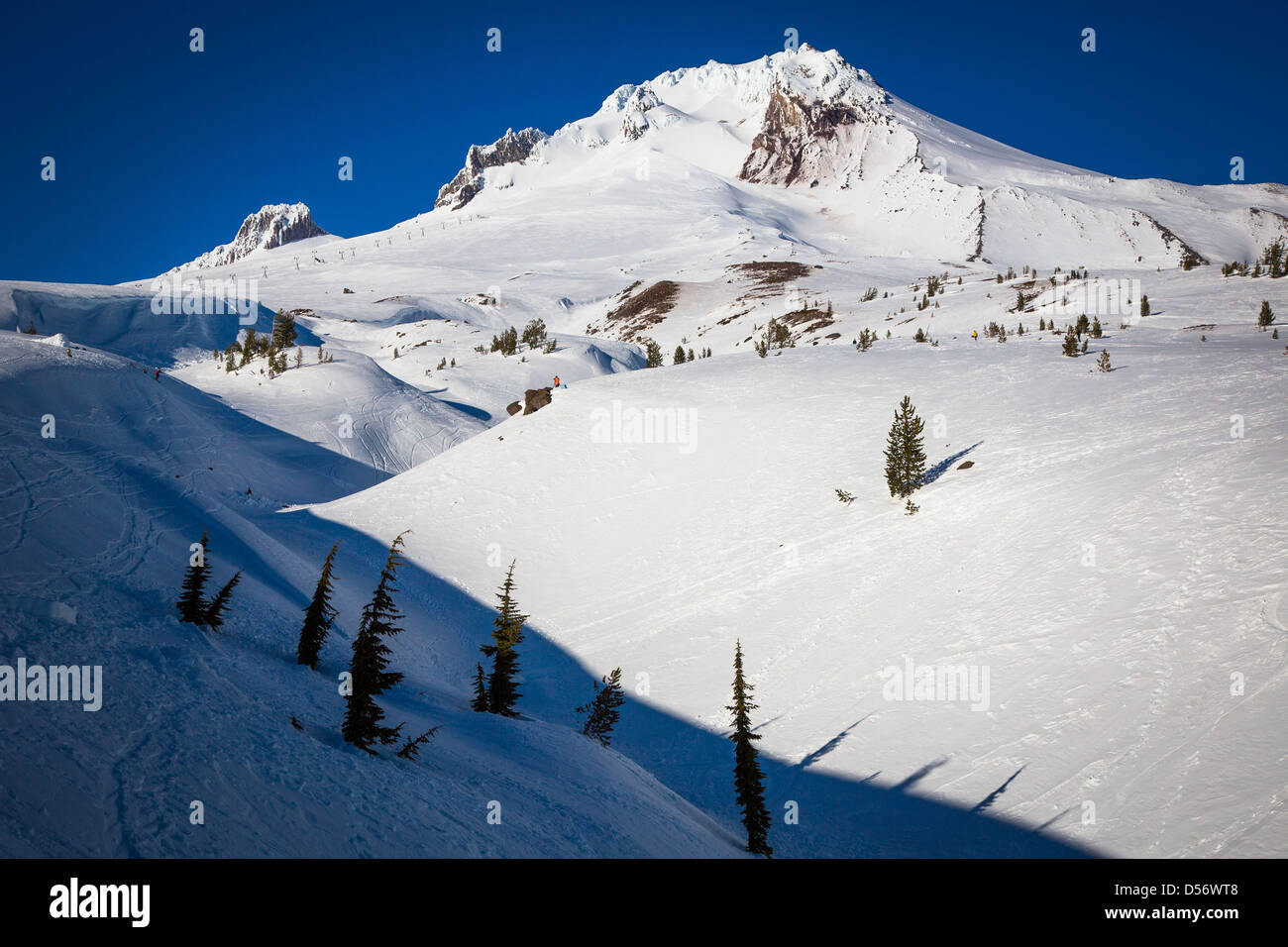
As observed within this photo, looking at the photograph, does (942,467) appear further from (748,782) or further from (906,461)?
(748,782)

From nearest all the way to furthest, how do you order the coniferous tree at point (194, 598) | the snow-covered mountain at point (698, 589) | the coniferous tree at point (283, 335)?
the snow-covered mountain at point (698, 589) → the coniferous tree at point (194, 598) → the coniferous tree at point (283, 335)

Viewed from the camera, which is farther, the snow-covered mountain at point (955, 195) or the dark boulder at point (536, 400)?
the snow-covered mountain at point (955, 195)

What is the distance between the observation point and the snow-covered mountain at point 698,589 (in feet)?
22.8

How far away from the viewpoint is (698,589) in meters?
19.8

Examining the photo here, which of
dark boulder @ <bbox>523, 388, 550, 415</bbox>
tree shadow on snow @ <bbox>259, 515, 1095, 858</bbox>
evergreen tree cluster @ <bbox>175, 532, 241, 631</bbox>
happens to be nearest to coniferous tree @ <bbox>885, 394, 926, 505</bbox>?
tree shadow on snow @ <bbox>259, 515, 1095, 858</bbox>

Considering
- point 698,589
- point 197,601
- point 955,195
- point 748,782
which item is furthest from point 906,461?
point 955,195

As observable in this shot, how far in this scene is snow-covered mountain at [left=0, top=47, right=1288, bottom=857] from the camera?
6941 millimetres

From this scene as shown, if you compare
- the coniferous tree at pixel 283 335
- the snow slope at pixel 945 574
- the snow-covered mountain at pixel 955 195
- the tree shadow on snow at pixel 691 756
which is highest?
the snow-covered mountain at pixel 955 195

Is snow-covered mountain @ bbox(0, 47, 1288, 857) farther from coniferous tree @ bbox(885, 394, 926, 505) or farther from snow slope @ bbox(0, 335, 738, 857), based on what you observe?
Result: coniferous tree @ bbox(885, 394, 926, 505)

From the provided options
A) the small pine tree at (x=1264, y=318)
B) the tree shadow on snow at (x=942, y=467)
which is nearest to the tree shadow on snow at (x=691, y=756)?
the tree shadow on snow at (x=942, y=467)

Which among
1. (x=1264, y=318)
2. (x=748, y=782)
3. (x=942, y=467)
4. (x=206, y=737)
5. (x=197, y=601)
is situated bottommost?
(x=748, y=782)

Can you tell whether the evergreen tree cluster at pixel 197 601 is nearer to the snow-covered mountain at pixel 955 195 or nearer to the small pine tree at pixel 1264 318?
the small pine tree at pixel 1264 318

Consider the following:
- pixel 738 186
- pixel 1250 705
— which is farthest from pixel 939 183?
pixel 1250 705

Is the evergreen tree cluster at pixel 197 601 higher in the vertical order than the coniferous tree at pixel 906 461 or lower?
lower
